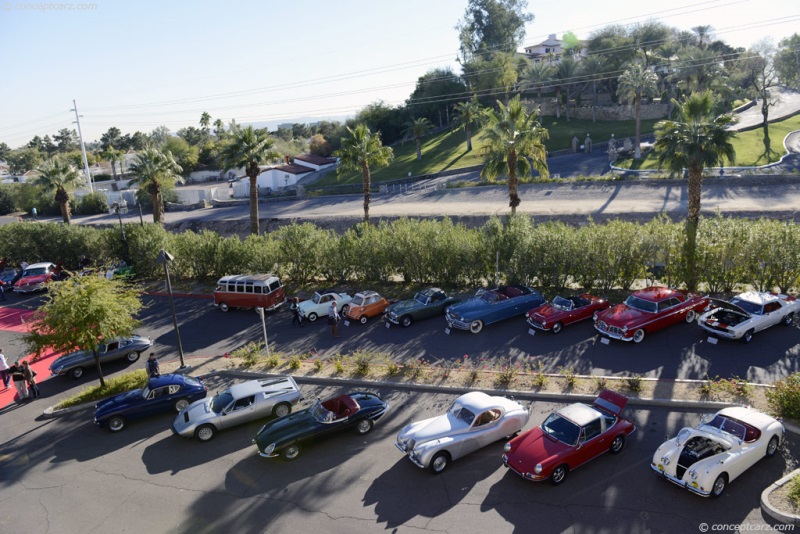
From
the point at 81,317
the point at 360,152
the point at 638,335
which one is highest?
the point at 360,152

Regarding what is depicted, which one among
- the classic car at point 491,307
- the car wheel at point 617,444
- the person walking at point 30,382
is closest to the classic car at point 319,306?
the classic car at point 491,307

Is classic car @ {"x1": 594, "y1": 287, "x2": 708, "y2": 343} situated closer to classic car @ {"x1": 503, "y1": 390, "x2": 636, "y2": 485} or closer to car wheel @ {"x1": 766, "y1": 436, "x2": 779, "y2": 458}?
classic car @ {"x1": 503, "y1": 390, "x2": 636, "y2": 485}

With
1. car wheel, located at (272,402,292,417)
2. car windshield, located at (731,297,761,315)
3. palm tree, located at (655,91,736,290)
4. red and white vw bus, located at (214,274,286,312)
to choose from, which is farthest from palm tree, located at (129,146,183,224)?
car windshield, located at (731,297,761,315)

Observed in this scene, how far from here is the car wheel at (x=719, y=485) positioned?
995 cm

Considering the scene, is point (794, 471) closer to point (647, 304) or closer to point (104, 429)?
point (647, 304)

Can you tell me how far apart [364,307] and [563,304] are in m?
8.38

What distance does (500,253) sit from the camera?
2408 cm

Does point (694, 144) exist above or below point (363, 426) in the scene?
above

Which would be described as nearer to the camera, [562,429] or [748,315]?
[562,429]

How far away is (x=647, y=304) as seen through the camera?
18.2 m

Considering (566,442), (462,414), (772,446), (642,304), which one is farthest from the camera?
(642,304)

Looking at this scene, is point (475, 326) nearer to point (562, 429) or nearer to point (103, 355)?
point (562, 429)

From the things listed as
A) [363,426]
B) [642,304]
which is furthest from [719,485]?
[642,304]

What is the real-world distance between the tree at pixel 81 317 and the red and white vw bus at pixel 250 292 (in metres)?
7.54
